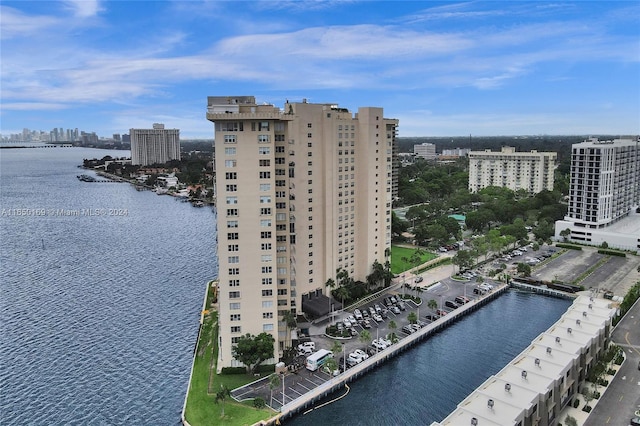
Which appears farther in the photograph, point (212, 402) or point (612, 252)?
point (612, 252)

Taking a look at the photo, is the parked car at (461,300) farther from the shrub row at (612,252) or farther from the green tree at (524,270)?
the shrub row at (612,252)

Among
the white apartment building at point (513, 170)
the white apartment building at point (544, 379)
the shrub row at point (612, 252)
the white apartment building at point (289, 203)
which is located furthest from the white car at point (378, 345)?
the white apartment building at point (513, 170)

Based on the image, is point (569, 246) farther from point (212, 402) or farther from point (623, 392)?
point (212, 402)

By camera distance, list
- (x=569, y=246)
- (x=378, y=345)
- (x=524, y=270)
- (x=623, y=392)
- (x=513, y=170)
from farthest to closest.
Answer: (x=513, y=170) < (x=569, y=246) < (x=524, y=270) < (x=378, y=345) < (x=623, y=392)

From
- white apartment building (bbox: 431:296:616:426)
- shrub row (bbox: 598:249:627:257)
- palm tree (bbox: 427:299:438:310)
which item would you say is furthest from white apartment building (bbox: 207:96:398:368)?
shrub row (bbox: 598:249:627:257)

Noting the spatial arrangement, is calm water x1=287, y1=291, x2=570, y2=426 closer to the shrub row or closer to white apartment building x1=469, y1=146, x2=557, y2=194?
the shrub row

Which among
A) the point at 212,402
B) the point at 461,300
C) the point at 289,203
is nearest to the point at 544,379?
the point at 461,300
